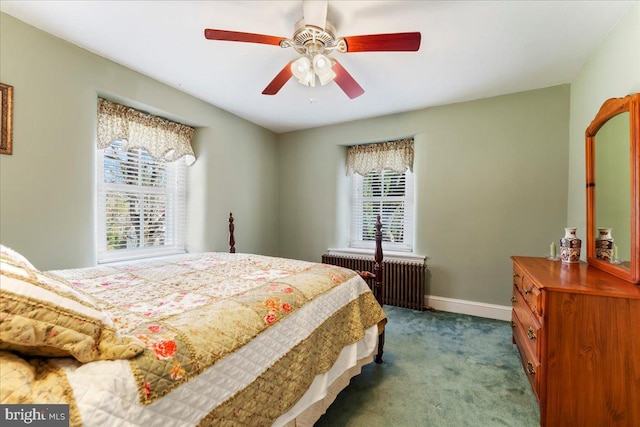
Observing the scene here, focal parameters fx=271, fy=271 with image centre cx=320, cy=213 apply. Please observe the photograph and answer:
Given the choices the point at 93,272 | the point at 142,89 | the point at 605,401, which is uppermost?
the point at 142,89

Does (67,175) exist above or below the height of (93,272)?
above

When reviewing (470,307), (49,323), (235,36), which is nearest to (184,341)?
(49,323)

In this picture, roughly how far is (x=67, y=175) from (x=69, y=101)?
1.85 ft

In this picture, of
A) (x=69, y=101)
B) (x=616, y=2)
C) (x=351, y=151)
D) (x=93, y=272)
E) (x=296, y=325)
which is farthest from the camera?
(x=351, y=151)

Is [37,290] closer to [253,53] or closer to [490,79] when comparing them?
[253,53]

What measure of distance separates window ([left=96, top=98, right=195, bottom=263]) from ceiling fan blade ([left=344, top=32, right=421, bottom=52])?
2.18 metres

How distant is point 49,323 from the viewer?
2.06 ft

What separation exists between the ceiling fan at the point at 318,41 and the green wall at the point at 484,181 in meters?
1.75

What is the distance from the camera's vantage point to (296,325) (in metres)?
1.26

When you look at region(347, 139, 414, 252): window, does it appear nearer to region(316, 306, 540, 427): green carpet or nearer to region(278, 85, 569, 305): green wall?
region(278, 85, 569, 305): green wall

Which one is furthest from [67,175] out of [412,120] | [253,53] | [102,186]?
[412,120]

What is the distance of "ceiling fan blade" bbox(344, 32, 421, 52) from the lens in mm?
1450

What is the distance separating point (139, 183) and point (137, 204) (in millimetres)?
219

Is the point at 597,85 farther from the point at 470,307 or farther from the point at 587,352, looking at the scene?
the point at 470,307
